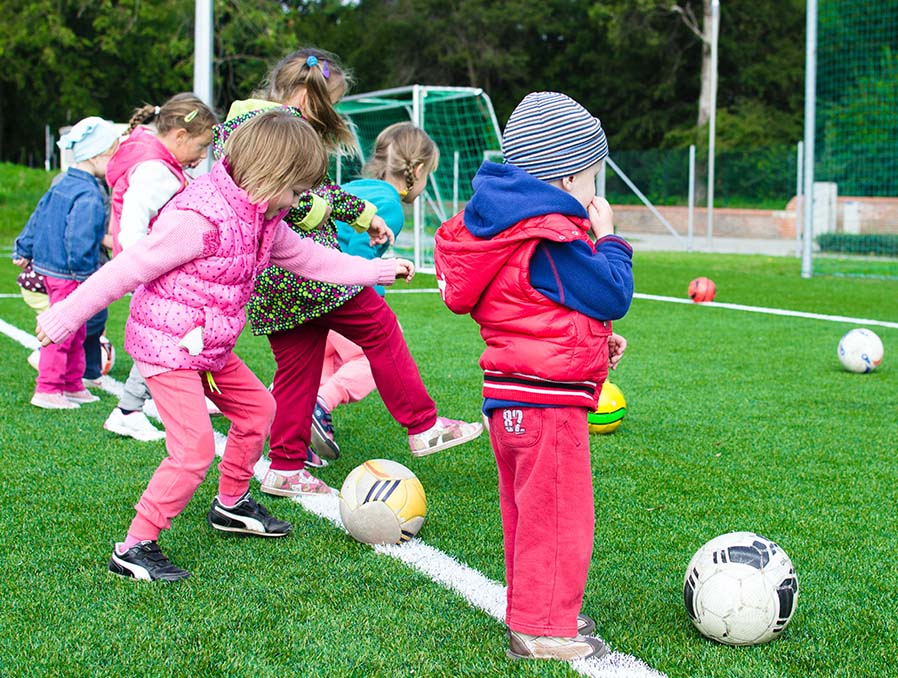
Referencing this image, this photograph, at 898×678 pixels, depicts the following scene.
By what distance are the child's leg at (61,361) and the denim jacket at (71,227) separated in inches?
3.1

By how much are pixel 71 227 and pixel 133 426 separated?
1.49 meters

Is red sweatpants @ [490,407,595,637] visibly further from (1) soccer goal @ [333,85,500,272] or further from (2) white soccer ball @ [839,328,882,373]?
(1) soccer goal @ [333,85,500,272]

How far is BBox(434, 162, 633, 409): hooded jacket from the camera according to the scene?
2.78m

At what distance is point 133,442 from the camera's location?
5.61 m

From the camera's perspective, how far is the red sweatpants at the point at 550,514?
2885 millimetres

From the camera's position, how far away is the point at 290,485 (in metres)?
4.65

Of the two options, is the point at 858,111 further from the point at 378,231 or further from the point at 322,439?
the point at 378,231

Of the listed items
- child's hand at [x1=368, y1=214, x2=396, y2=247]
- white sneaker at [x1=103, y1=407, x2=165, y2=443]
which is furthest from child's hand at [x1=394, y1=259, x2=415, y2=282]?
white sneaker at [x1=103, y1=407, x2=165, y2=443]

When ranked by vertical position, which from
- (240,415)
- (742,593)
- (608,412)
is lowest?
(608,412)

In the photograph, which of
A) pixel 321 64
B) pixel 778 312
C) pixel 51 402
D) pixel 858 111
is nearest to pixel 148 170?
pixel 321 64

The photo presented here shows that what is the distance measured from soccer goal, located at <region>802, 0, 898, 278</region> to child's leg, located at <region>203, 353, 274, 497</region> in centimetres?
1503

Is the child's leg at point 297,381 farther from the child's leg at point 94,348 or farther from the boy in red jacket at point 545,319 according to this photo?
the child's leg at point 94,348

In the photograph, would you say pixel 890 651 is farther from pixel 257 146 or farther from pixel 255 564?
pixel 257 146

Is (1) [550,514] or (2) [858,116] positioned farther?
(2) [858,116]
